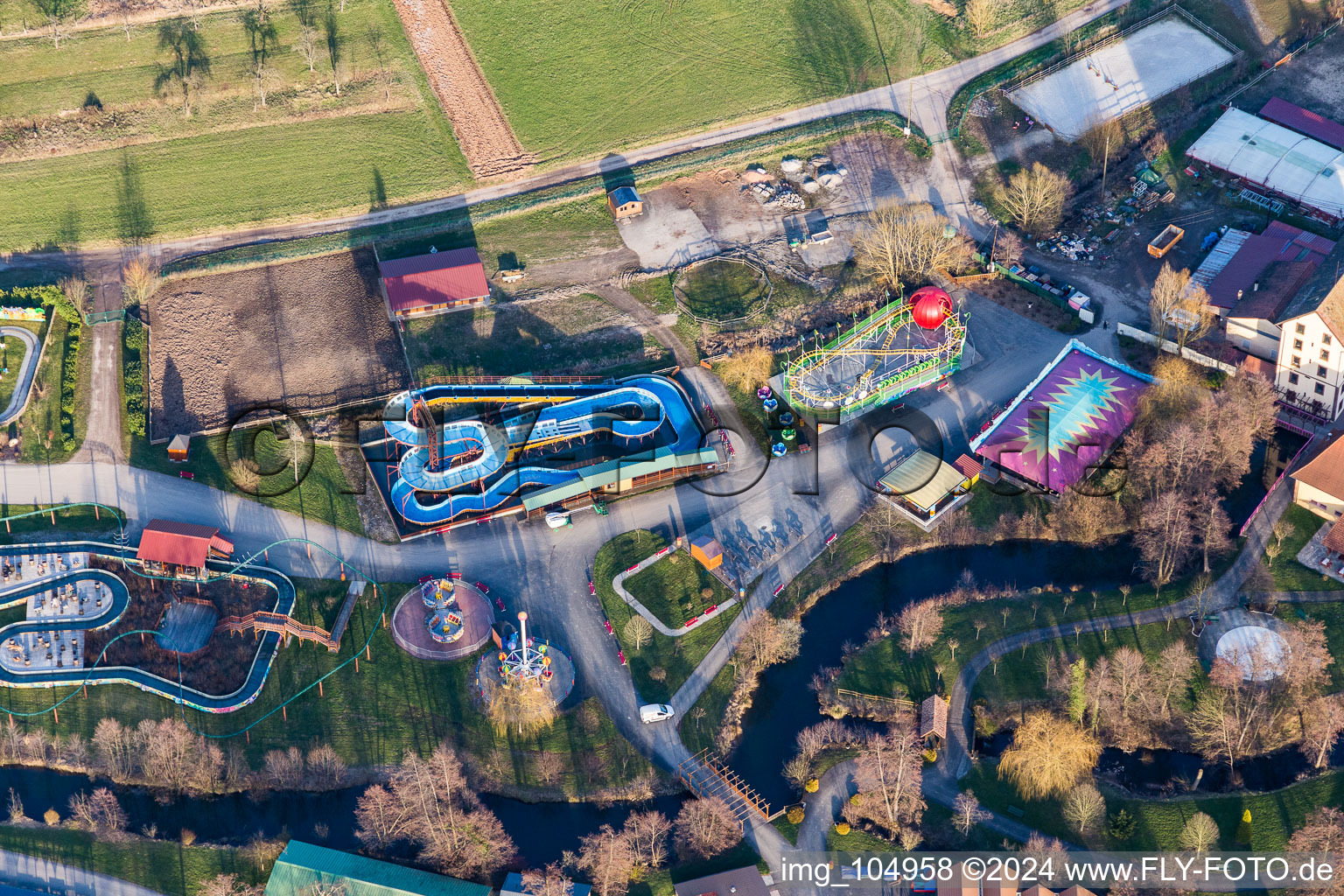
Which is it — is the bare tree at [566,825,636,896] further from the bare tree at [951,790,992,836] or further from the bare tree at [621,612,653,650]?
the bare tree at [951,790,992,836]

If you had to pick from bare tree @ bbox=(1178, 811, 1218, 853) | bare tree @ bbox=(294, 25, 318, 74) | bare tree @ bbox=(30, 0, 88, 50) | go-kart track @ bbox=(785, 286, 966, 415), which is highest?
bare tree @ bbox=(30, 0, 88, 50)

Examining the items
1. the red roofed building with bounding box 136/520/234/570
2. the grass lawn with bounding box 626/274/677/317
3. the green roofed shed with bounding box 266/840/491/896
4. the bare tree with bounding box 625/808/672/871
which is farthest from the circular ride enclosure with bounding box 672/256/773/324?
the green roofed shed with bounding box 266/840/491/896

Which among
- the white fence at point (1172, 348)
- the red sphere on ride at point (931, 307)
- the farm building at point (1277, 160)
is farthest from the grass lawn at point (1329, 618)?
the farm building at point (1277, 160)

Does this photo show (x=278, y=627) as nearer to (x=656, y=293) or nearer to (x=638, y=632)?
(x=638, y=632)

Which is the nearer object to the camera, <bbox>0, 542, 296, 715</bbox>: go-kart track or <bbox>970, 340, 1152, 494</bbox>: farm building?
<bbox>0, 542, 296, 715</bbox>: go-kart track

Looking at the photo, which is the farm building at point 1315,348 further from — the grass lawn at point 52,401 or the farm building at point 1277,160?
the grass lawn at point 52,401

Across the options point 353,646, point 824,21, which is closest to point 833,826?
point 353,646

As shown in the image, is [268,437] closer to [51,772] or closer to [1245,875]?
[51,772]
